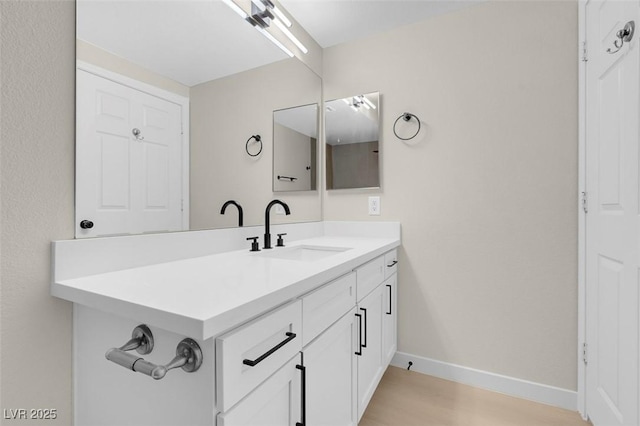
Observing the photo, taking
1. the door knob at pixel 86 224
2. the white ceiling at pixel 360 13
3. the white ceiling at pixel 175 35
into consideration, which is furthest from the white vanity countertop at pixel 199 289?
the white ceiling at pixel 360 13

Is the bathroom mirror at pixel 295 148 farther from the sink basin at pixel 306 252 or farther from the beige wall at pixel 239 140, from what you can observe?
the sink basin at pixel 306 252

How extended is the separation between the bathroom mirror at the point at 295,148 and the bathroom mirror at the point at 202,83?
2.0 inches

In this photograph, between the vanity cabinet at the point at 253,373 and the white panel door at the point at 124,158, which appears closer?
the vanity cabinet at the point at 253,373

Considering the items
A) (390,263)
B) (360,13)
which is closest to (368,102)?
(360,13)

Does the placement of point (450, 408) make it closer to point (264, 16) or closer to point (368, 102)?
point (368, 102)

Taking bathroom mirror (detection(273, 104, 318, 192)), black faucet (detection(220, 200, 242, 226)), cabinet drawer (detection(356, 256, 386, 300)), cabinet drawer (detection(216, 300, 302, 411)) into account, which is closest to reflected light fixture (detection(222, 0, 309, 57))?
bathroom mirror (detection(273, 104, 318, 192))

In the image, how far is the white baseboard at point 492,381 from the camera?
1605 millimetres

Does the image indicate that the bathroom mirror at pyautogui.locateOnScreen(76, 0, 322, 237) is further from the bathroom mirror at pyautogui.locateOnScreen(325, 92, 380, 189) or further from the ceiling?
the bathroom mirror at pyautogui.locateOnScreen(325, 92, 380, 189)

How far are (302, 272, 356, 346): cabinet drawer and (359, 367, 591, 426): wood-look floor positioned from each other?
2.44 ft

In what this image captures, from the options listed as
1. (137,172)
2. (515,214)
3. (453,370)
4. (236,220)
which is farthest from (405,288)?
(137,172)

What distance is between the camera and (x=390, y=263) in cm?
183

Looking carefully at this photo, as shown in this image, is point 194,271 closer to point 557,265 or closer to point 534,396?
point 557,265
